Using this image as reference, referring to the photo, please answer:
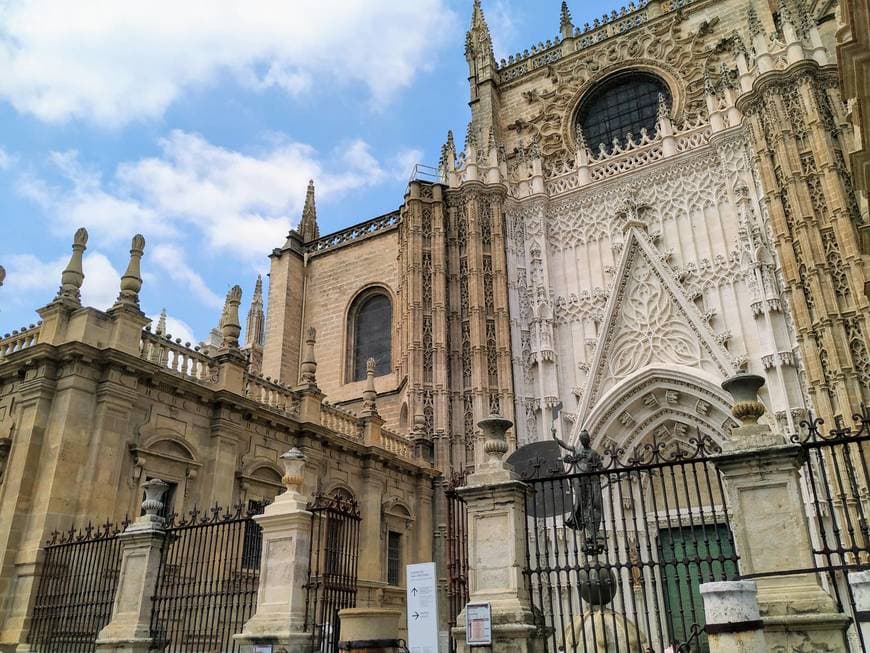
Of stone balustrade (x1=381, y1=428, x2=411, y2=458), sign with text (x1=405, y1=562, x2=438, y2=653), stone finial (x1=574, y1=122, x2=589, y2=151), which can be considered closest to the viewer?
sign with text (x1=405, y1=562, x2=438, y2=653)

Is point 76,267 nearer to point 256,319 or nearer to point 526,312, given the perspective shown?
point 526,312

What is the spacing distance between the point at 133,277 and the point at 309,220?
1479cm

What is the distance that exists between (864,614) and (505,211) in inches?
715

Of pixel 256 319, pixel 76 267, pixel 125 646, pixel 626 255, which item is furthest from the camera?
pixel 256 319

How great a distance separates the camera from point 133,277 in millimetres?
12156

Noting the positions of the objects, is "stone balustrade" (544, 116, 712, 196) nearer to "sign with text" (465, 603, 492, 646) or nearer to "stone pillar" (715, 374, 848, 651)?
"stone pillar" (715, 374, 848, 651)

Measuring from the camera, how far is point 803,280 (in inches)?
627

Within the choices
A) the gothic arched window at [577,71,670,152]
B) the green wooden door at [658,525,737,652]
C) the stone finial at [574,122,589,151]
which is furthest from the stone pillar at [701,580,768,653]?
the gothic arched window at [577,71,670,152]

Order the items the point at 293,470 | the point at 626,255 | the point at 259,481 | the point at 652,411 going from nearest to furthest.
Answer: the point at 293,470, the point at 259,481, the point at 652,411, the point at 626,255

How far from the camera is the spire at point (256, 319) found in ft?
122

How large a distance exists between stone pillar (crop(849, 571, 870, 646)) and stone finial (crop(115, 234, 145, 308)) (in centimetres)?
1096

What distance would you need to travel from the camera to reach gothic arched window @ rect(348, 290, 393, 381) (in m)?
22.5

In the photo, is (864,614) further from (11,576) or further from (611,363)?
(611,363)

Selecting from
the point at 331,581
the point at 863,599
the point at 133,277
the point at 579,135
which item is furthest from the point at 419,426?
the point at 863,599
